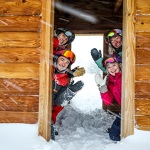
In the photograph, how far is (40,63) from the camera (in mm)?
3412

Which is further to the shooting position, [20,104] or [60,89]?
[60,89]

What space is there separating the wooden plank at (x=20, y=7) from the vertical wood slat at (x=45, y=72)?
0.11 metres

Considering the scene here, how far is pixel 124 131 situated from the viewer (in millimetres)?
3273

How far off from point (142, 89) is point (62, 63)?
1.61 metres

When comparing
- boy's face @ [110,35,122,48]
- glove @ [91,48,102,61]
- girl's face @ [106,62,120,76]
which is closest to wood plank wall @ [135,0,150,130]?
girl's face @ [106,62,120,76]

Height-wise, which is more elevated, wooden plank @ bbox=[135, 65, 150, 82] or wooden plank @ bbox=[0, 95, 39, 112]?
wooden plank @ bbox=[135, 65, 150, 82]

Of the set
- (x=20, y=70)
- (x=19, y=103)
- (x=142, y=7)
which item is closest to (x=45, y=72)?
(x=20, y=70)

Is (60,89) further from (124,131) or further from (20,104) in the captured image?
(124,131)

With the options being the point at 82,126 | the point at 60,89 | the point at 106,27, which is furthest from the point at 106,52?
the point at 60,89

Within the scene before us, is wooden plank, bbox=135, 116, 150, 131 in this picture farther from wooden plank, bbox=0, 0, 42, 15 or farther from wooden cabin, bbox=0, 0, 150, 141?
wooden plank, bbox=0, 0, 42, 15

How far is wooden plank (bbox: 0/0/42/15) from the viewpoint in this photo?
3455 mm

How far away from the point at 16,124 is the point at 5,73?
0.76 metres

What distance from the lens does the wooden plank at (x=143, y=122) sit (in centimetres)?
328

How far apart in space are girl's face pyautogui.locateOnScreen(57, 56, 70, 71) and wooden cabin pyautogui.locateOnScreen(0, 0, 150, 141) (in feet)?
2.85
